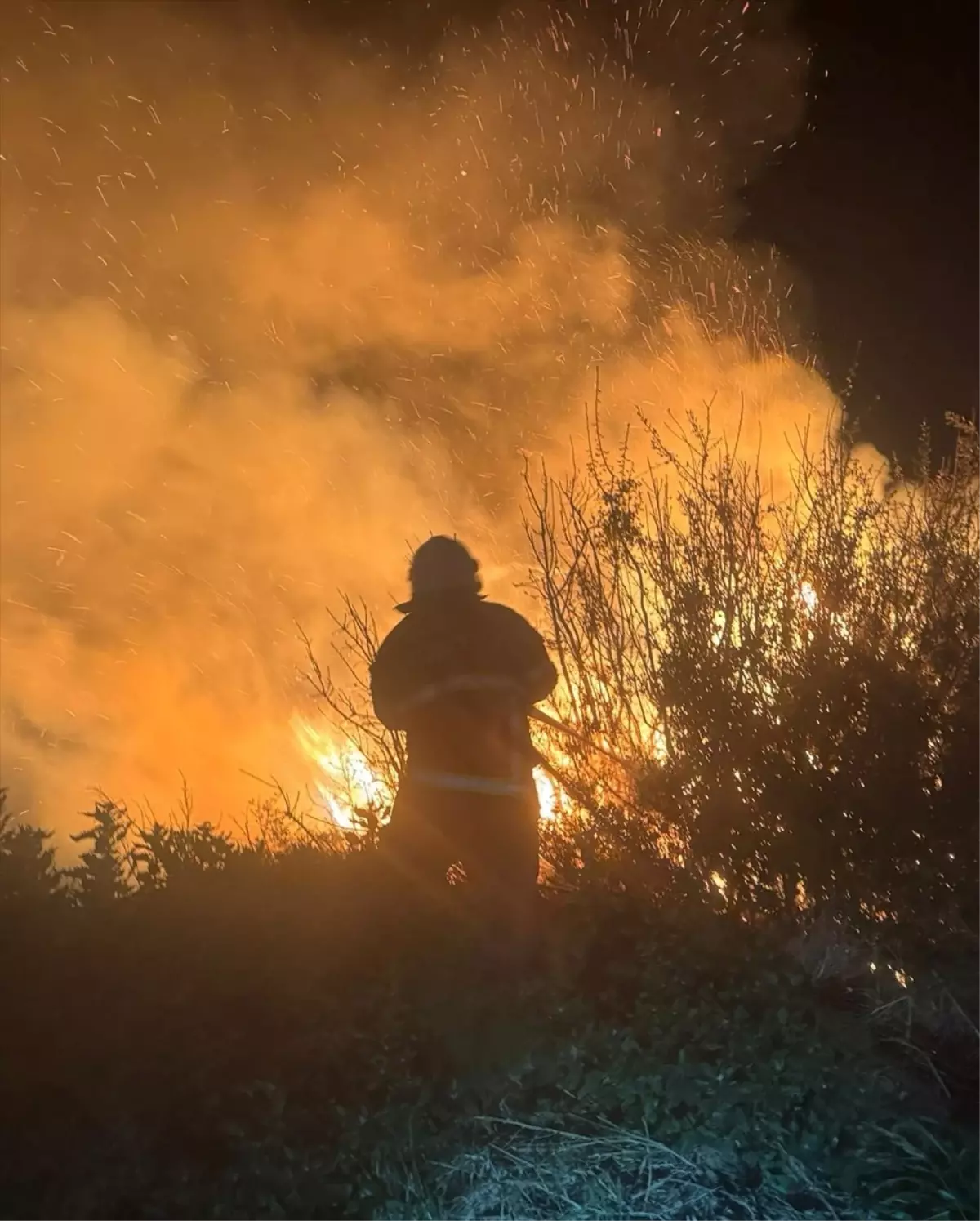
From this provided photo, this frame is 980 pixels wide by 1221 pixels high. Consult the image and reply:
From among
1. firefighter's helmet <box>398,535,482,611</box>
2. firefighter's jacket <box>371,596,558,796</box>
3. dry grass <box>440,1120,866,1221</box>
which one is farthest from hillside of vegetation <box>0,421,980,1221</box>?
firefighter's helmet <box>398,535,482,611</box>

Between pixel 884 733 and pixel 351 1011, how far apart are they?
9.20 feet

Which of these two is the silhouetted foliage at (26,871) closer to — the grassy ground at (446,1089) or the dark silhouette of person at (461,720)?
the grassy ground at (446,1089)

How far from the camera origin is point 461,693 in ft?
15.2

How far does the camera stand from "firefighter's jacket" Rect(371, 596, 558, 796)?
15.0 feet

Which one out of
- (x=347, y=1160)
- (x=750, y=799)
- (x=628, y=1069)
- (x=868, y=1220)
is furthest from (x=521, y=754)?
(x=868, y=1220)

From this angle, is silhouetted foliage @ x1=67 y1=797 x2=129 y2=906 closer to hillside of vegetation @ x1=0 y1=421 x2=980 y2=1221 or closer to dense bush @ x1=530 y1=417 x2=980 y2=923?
hillside of vegetation @ x1=0 y1=421 x2=980 y2=1221

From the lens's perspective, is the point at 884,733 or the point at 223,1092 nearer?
the point at 223,1092

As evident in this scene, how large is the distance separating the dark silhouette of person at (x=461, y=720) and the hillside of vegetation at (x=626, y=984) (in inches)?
10.0

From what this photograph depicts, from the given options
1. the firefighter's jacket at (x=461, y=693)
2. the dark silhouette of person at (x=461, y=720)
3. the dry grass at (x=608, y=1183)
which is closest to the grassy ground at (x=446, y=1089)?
the dry grass at (x=608, y=1183)

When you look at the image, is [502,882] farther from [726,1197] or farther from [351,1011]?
[726,1197]

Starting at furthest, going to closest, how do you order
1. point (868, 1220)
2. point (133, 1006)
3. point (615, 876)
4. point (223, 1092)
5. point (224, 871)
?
point (615, 876), point (224, 871), point (133, 1006), point (223, 1092), point (868, 1220)

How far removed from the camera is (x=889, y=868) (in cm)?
461

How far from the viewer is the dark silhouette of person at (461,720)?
443 centimetres

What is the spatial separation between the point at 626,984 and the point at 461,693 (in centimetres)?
149
